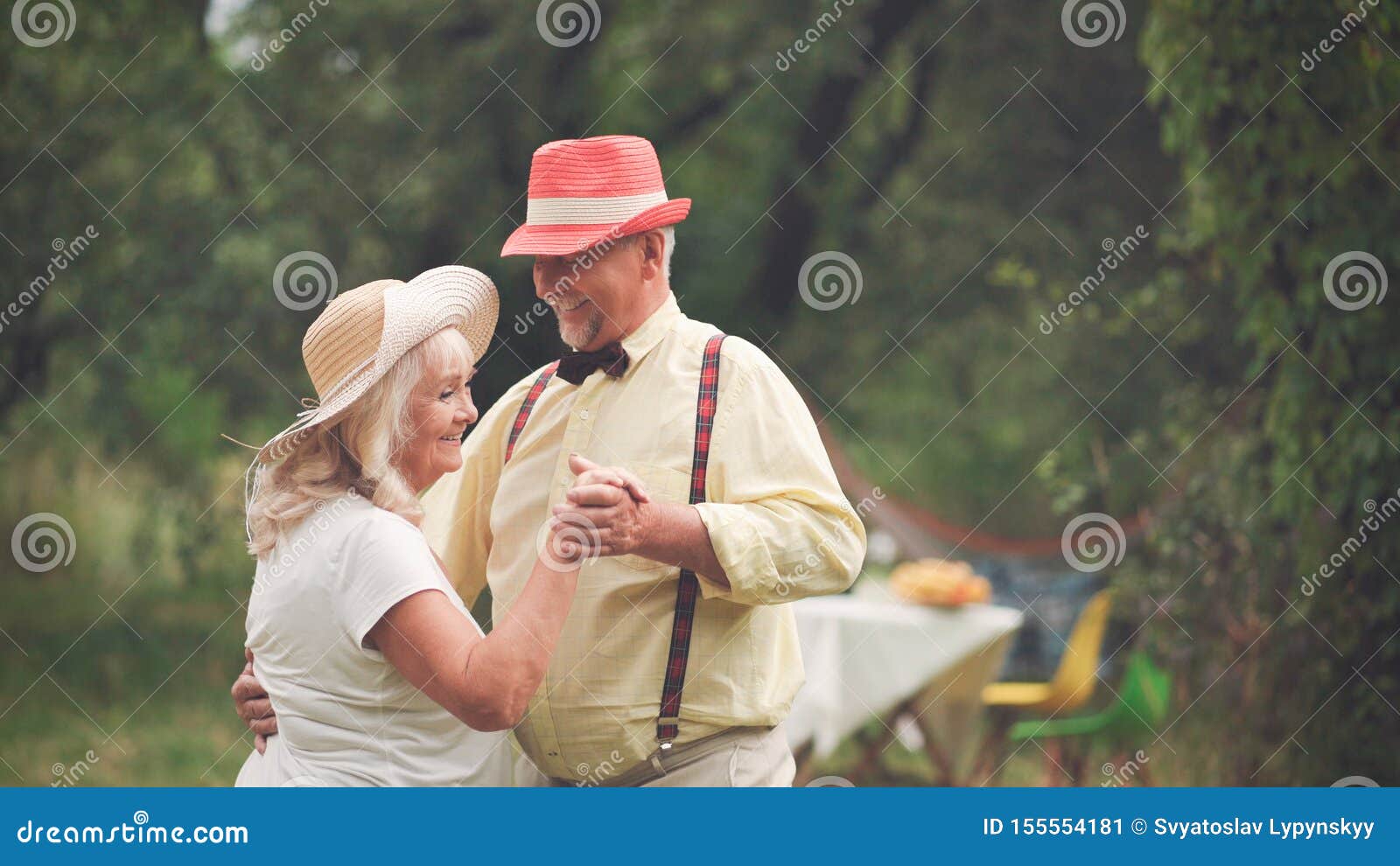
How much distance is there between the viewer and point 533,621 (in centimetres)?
197

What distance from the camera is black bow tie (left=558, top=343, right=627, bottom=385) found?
2.39 meters

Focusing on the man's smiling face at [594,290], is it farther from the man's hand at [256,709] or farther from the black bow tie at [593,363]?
the man's hand at [256,709]

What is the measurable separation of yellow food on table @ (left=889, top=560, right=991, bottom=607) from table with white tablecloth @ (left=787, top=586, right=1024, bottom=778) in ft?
0.12

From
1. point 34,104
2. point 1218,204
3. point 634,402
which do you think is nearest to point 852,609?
point 1218,204

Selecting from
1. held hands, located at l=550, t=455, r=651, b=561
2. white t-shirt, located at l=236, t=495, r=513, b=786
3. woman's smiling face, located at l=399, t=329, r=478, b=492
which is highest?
held hands, located at l=550, t=455, r=651, b=561

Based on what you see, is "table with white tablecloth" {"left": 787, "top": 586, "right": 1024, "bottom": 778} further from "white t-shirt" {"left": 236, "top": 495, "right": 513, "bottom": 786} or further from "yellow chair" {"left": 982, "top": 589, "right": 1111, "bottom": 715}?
"white t-shirt" {"left": 236, "top": 495, "right": 513, "bottom": 786}

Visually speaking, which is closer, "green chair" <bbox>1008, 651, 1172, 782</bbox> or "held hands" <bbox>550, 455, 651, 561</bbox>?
"held hands" <bbox>550, 455, 651, 561</bbox>

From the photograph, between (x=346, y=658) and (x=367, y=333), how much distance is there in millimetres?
475

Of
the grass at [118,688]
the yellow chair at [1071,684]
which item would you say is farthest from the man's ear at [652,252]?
the grass at [118,688]

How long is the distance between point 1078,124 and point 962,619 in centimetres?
398

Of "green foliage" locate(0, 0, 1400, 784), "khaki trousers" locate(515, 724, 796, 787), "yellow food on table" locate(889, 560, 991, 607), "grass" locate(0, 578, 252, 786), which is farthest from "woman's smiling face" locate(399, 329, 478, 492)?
"grass" locate(0, 578, 252, 786)

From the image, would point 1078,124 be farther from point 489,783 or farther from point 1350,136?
point 489,783

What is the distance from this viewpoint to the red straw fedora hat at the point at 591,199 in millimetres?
2346

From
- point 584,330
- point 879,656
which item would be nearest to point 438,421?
point 584,330
